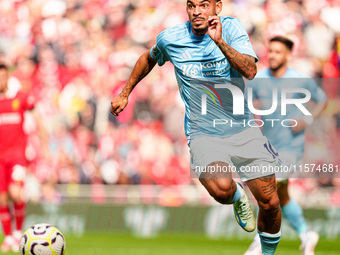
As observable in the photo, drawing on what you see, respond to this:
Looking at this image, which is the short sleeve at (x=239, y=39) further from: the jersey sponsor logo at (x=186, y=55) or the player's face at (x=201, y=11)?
the jersey sponsor logo at (x=186, y=55)

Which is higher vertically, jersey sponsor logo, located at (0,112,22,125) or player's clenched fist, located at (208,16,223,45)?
player's clenched fist, located at (208,16,223,45)

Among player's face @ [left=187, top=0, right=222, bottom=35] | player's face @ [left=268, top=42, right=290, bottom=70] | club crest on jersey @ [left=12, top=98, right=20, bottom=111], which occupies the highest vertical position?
player's face @ [left=187, top=0, right=222, bottom=35]

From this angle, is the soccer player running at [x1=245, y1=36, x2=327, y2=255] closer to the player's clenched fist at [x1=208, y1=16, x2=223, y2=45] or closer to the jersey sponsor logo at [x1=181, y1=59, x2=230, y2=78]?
the jersey sponsor logo at [x1=181, y1=59, x2=230, y2=78]

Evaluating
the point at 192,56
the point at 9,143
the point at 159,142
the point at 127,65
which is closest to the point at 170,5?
the point at 127,65

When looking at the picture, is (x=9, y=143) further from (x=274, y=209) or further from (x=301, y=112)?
(x=274, y=209)

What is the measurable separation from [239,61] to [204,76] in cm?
76

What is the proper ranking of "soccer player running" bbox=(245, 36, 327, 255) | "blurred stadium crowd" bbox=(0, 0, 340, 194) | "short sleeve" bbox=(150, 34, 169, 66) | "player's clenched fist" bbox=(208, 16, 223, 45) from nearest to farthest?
"player's clenched fist" bbox=(208, 16, 223, 45) < "short sleeve" bbox=(150, 34, 169, 66) < "soccer player running" bbox=(245, 36, 327, 255) < "blurred stadium crowd" bbox=(0, 0, 340, 194)

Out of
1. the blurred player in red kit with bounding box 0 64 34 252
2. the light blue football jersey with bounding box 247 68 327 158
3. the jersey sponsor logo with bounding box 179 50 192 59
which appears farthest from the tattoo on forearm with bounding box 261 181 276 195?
the blurred player in red kit with bounding box 0 64 34 252

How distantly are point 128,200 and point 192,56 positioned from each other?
793 centimetres

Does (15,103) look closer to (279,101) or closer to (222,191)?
(279,101)

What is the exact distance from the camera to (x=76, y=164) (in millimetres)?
16453

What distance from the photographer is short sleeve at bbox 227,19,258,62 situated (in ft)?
22.7

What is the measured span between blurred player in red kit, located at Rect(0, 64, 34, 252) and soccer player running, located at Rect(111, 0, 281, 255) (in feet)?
16.1

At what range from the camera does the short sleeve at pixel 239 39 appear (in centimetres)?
692
